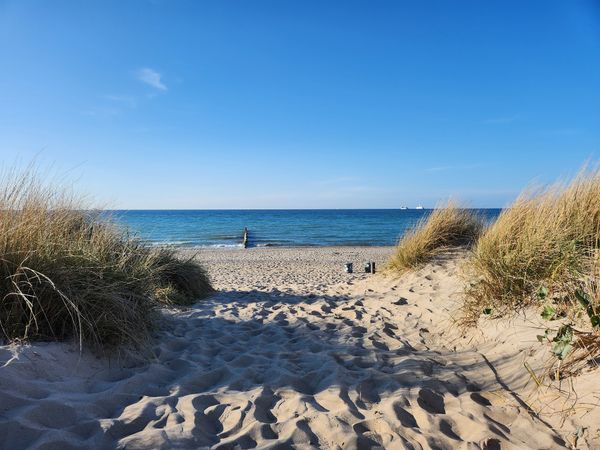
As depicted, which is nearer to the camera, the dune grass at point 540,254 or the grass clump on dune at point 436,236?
the dune grass at point 540,254

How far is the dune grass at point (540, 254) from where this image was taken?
3623mm

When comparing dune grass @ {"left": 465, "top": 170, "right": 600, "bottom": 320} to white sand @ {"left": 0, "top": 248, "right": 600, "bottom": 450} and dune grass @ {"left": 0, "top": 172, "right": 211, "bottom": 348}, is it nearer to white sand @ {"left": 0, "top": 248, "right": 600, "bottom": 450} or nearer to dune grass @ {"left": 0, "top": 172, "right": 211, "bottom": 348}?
white sand @ {"left": 0, "top": 248, "right": 600, "bottom": 450}

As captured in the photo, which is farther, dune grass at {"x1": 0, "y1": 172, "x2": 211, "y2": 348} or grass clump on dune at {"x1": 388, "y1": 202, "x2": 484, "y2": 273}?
grass clump on dune at {"x1": 388, "y1": 202, "x2": 484, "y2": 273}

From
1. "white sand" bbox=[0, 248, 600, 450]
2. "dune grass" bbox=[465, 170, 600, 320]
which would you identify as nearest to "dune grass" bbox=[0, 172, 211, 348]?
"white sand" bbox=[0, 248, 600, 450]

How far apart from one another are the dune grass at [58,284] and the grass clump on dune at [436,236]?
4813 millimetres

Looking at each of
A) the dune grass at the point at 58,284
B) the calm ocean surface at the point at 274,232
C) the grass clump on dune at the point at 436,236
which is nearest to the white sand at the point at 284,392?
the dune grass at the point at 58,284

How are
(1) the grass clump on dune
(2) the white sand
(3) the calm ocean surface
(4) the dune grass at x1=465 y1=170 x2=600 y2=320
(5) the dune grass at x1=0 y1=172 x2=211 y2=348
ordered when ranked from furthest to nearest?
(3) the calm ocean surface
(1) the grass clump on dune
(4) the dune grass at x1=465 y1=170 x2=600 y2=320
(5) the dune grass at x1=0 y1=172 x2=211 y2=348
(2) the white sand

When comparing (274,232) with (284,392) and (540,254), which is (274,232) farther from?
(284,392)

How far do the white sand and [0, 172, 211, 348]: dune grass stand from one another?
8.4 inches

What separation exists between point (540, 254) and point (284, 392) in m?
2.83

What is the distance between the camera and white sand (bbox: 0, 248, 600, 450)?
221 centimetres

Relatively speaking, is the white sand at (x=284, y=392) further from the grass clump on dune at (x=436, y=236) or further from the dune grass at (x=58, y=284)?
the grass clump on dune at (x=436, y=236)

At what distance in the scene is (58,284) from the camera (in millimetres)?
3070

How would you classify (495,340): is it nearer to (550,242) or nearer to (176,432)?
(550,242)
